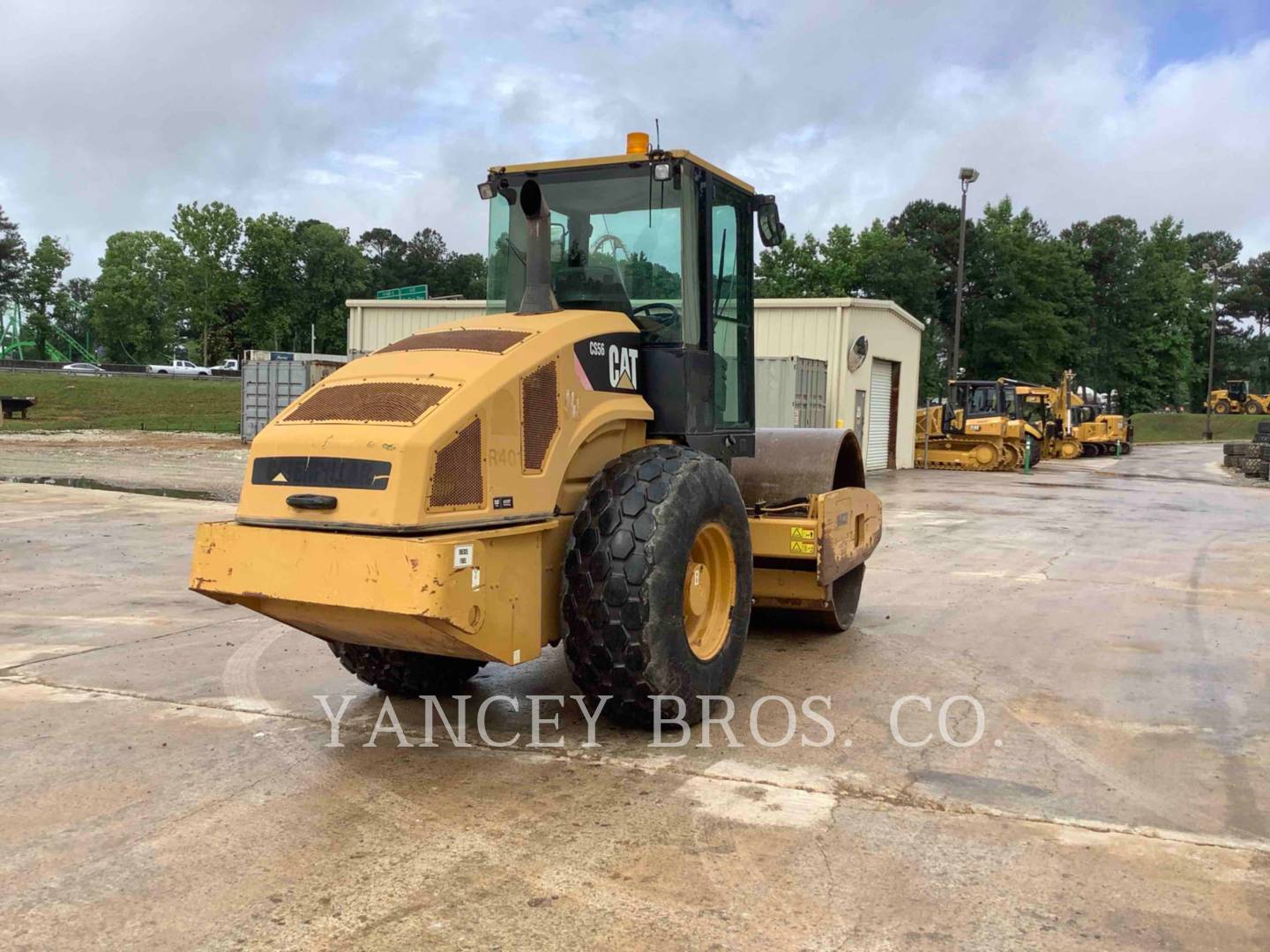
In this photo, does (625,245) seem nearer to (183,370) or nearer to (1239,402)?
(183,370)

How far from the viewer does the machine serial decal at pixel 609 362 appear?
501cm

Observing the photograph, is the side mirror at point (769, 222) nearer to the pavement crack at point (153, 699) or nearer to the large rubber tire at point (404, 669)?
the large rubber tire at point (404, 669)

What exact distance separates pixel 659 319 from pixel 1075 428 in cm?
4188

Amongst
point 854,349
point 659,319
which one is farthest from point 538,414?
point 854,349

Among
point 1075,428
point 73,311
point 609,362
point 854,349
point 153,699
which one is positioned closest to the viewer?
point 609,362

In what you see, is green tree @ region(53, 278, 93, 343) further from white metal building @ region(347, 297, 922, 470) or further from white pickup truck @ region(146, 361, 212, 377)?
white metal building @ region(347, 297, 922, 470)

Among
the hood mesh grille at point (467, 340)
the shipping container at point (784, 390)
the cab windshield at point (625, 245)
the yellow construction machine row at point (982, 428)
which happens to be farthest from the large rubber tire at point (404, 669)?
the yellow construction machine row at point (982, 428)

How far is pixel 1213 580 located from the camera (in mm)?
10523

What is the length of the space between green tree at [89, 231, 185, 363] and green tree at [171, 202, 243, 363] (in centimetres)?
590

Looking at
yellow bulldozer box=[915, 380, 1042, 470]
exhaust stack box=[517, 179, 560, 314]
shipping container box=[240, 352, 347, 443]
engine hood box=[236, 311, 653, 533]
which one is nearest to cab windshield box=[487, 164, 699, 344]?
exhaust stack box=[517, 179, 560, 314]

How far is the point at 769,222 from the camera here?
21.1ft

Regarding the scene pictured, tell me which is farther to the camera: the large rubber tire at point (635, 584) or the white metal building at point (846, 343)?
the white metal building at point (846, 343)

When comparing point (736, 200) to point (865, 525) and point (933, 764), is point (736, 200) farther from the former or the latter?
point (933, 764)

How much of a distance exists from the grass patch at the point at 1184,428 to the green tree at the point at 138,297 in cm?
6527
